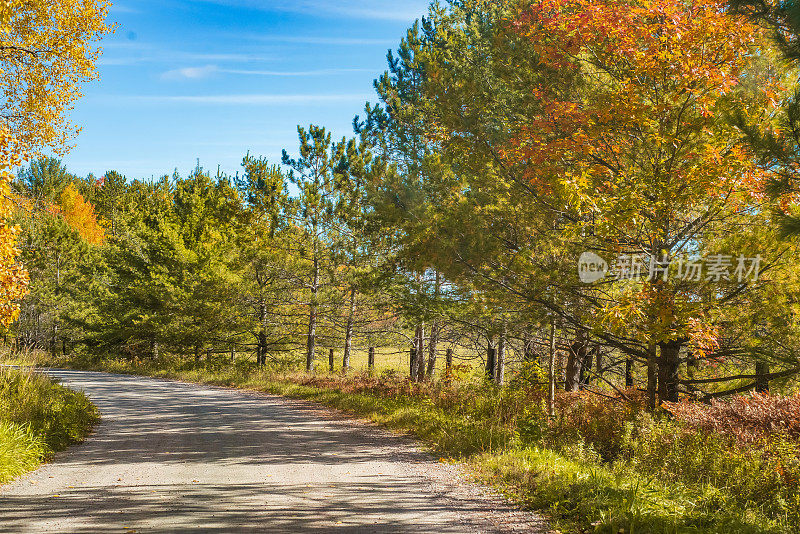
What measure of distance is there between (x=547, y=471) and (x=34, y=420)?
27.5ft

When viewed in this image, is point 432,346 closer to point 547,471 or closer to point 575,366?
point 575,366

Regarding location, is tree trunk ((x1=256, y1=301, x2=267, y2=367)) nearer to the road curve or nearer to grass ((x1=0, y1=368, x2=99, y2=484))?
grass ((x1=0, y1=368, x2=99, y2=484))

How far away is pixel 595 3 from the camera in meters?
8.61

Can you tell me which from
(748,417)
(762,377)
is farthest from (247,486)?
(762,377)

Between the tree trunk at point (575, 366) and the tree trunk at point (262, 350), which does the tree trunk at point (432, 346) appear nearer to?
the tree trunk at point (575, 366)

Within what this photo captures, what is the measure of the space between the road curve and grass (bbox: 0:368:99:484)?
30cm

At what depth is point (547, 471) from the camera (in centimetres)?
688

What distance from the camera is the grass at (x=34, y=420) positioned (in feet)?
23.9

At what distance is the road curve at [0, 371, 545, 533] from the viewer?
5.30 meters

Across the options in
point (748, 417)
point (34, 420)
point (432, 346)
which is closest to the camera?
point (748, 417)

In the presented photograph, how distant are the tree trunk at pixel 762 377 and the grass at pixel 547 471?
3565mm

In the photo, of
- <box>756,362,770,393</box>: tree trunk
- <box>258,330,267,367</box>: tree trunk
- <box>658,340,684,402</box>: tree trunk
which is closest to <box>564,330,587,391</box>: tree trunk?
<box>658,340,684,402</box>: tree trunk

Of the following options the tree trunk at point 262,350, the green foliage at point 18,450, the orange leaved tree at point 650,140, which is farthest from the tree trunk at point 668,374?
the tree trunk at point 262,350

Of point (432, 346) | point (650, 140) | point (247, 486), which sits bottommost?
point (247, 486)
